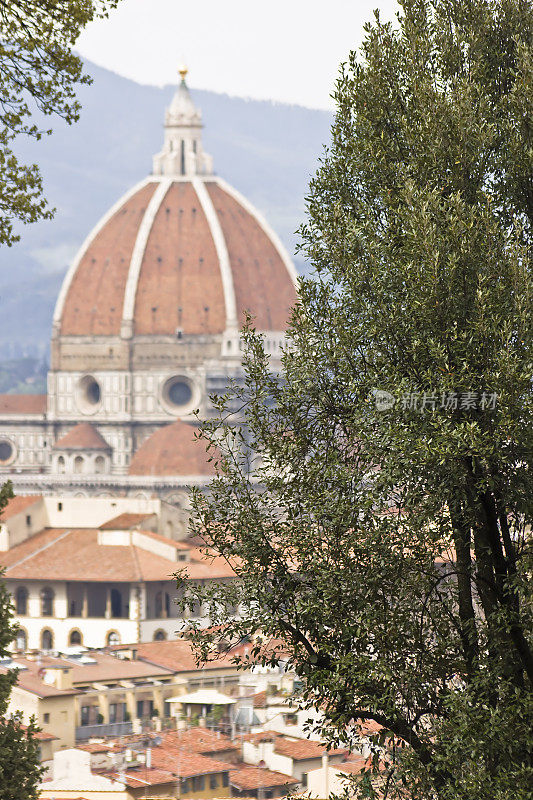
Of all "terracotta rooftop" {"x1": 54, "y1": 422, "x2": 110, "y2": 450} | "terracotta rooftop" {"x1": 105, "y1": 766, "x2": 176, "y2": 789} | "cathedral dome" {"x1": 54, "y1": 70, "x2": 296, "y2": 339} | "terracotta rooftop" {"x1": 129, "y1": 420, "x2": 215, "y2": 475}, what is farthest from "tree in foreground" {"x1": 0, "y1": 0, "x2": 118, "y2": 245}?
"cathedral dome" {"x1": 54, "y1": 70, "x2": 296, "y2": 339}

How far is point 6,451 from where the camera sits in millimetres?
125625

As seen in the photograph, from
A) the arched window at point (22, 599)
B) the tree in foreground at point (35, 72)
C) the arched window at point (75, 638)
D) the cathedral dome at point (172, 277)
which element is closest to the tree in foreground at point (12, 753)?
the tree in foreground at point (35, 72)

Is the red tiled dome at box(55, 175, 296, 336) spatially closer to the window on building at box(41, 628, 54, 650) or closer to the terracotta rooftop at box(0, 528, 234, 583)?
the terracotta rooftop at box(0, 528, 234, 583)

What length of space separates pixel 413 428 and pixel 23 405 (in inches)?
4712

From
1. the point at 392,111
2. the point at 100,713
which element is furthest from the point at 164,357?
the point at 392,111

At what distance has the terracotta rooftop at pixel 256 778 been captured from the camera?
35.7 m

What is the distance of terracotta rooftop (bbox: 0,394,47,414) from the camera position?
127312 mm

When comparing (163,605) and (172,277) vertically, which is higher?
(172,277)

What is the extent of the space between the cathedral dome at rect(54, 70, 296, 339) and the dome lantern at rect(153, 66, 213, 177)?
4146mm

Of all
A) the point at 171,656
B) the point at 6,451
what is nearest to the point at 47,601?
the point at 171,656

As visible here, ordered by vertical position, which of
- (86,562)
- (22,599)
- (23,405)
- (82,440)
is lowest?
(22,599)

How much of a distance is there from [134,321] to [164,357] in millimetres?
3557

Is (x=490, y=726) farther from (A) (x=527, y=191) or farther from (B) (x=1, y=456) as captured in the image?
(B) (x=1, y=456)

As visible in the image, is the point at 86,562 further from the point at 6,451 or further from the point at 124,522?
the point at 6,451
